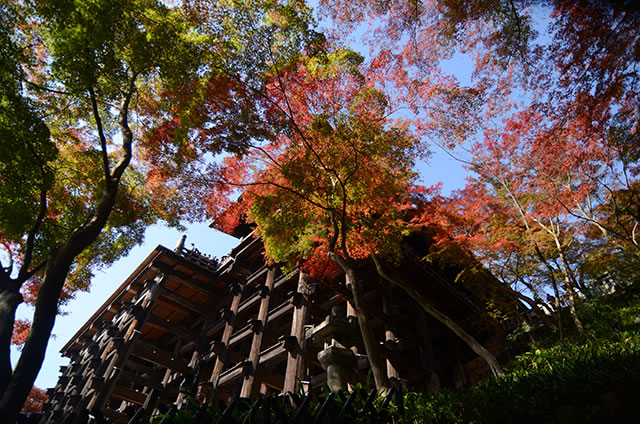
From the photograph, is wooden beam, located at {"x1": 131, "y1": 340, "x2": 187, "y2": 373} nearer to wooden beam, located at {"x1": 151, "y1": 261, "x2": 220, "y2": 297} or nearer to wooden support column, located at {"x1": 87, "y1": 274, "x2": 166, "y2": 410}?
wooden support column, located at {"x1": 87, "y1": 274, "x2": 166, "y2": 410}

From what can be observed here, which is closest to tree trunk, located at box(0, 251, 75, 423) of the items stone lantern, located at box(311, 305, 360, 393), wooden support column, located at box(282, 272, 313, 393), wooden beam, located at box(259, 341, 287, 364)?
stone lantern, located at box(311, 305, 360, 393)

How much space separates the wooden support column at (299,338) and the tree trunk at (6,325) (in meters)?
5.76

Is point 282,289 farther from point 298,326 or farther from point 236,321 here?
point 298,326

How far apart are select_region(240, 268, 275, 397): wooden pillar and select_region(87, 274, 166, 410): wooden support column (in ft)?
14.3

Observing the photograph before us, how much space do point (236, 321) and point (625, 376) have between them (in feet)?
40.8

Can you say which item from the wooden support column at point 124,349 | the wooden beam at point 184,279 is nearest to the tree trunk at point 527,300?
the wooden beam at point 184,279

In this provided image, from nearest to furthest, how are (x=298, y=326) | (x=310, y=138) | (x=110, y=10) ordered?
(x=110, y=10)
(x=310, y=138)
(x=298, y=326)

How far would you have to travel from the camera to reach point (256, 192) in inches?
448

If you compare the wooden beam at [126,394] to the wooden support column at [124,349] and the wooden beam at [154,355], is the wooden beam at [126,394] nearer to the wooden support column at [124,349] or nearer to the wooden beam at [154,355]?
the wooden support column at [124,349]

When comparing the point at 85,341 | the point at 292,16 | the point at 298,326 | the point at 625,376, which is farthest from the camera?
the point at 85,341

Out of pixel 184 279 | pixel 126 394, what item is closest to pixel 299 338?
pixel 126 394

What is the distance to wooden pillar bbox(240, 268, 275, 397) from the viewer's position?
10.6 meters

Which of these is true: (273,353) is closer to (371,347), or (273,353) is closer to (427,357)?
(427,357)

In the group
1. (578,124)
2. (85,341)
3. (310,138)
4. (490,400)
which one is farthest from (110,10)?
(85,341)
